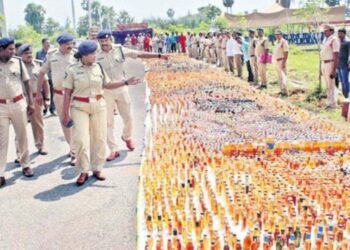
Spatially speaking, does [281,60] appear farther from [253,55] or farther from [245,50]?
[245,50]

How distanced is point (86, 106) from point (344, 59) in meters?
7.09

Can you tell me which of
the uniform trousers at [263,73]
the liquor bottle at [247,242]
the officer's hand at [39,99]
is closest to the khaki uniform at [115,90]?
the officer's hand at [39,99]

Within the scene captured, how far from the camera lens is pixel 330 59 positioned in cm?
1138

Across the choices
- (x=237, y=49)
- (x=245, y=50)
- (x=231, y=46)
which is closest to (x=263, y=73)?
(x=245, y=50)

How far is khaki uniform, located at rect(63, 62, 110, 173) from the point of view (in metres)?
6.45

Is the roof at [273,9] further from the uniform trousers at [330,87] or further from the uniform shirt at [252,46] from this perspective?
the uniform trousers at [330,87]

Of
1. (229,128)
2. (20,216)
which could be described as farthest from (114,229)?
(229,128)

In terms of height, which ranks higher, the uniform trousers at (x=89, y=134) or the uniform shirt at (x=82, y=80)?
the uniform shirt at (x=82, y=80)

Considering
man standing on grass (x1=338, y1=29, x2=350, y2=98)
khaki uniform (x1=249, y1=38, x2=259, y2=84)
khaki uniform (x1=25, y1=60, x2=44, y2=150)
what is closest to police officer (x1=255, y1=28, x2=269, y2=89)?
khaki uniform (x1=249, y1=38, x2=259, y2=84)

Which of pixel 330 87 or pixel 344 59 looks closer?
pixel 330 87

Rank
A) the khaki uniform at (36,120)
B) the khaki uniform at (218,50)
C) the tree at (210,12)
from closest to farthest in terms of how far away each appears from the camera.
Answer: the khaki uniform at (36,120) → the khaki uniform at (218,50) → the tree at (210,12)

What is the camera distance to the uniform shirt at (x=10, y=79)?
669 cm

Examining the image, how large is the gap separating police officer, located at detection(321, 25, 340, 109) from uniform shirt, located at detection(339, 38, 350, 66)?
0.43 m

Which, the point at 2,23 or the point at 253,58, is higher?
the point at 2,23
